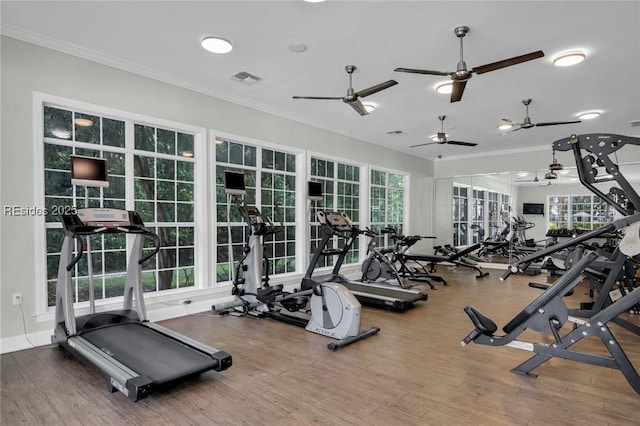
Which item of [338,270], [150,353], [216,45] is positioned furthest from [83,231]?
[338,270]

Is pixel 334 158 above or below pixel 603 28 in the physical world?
below

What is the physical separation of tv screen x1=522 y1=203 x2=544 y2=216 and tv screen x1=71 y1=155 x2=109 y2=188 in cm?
1007

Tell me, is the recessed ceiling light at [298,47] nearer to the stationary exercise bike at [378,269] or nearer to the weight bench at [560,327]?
the weight bench at [560,327]

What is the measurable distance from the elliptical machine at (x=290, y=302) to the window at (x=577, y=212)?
779 cm

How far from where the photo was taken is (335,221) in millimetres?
5117

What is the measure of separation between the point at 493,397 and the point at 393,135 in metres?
6.24

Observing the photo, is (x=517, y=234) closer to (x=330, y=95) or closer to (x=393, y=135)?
(x=393, y=135)

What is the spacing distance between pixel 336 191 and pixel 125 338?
5218mm

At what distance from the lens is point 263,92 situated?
5367 mm

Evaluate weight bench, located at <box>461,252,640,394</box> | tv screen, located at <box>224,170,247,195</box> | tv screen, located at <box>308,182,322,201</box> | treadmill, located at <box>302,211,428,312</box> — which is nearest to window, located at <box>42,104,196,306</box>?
tv screen, located at <box>224,170,247,195</box>

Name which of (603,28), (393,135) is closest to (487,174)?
(393,135)

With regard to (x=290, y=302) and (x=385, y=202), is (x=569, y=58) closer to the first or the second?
(x=290, y=302)

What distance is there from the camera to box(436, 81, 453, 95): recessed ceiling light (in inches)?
190

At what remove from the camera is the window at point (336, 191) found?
723 centimetres
